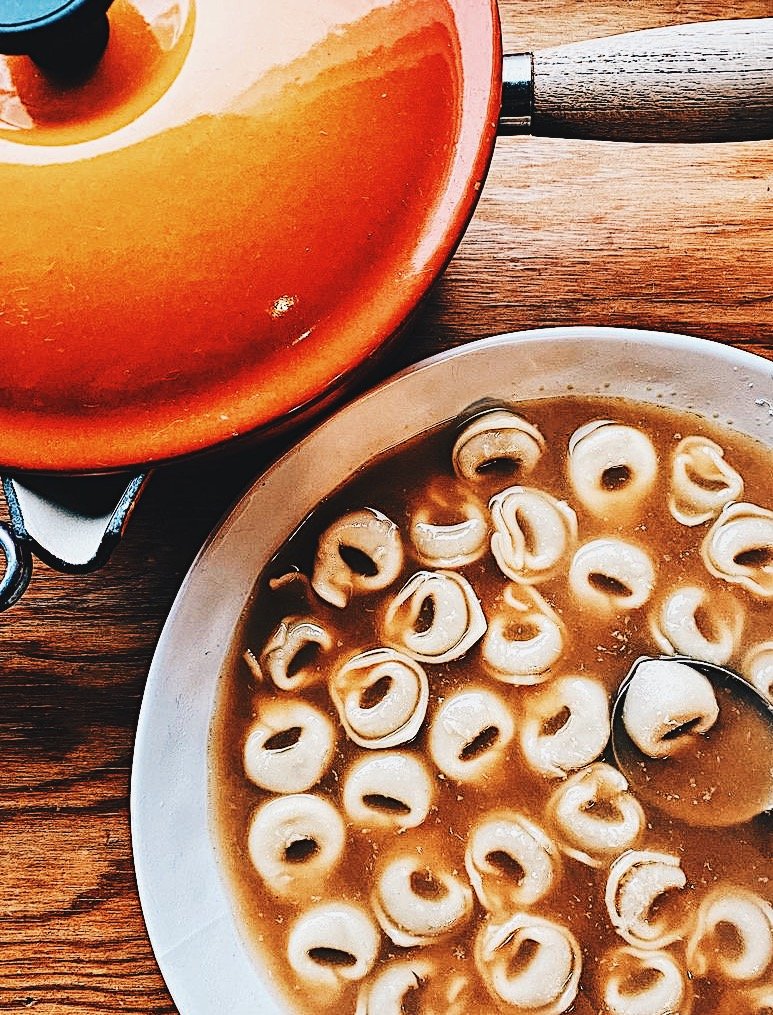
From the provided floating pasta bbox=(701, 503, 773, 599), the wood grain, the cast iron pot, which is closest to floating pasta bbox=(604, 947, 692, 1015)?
floating pasta bbox=(701, 503, 773, 599)

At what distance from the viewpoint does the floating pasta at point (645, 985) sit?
104cm

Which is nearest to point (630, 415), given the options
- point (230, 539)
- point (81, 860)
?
point (230, 539)

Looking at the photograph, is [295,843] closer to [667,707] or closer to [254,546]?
[254,546]

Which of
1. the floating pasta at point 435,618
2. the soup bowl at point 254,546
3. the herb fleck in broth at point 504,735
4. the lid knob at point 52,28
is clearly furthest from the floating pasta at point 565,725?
the lid knob at point 52,28

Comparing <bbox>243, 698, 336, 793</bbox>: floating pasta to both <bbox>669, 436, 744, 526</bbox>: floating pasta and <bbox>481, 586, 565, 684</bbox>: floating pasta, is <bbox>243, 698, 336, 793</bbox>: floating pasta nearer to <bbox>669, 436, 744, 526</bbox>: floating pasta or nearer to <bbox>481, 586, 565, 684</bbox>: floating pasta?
<bbox>481, 586, 565, 684</bbox>: floating pasta

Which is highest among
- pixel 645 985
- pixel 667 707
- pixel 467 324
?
pixel 467 324

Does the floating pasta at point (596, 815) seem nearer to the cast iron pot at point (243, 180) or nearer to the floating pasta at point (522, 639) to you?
the floating pasta at point (522, 639)

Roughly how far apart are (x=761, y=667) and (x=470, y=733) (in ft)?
1.12

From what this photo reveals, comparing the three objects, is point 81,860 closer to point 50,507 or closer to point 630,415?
point 50,507

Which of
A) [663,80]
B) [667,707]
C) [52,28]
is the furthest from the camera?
[667,707]

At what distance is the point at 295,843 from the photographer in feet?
3.48

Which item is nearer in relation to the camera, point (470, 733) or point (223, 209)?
point (223, 209)

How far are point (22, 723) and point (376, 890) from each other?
0.45 metres

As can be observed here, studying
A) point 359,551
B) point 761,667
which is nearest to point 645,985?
point 761,667
